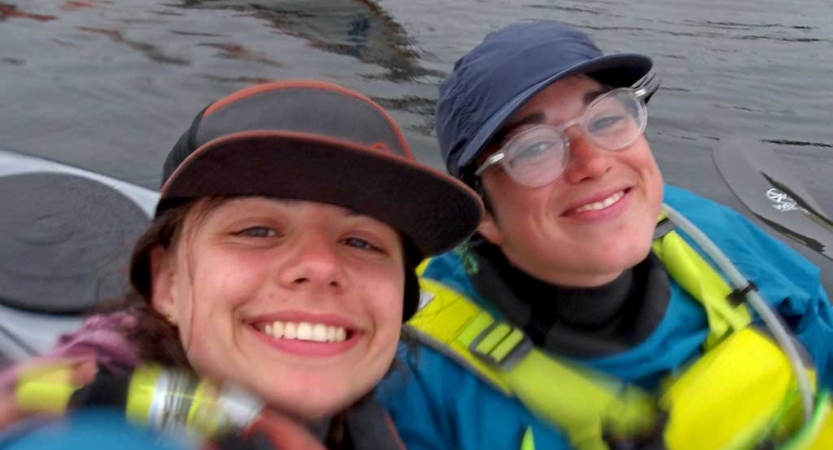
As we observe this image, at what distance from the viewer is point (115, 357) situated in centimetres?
115

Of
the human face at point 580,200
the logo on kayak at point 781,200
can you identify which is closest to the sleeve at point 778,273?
the human face at point 580,200

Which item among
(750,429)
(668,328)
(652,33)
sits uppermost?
(668,328)

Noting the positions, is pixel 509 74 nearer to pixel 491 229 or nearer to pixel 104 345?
pixel 491 229

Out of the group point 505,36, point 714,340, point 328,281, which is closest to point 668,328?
point 714,340

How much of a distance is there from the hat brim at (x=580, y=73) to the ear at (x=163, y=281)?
596 millimetres

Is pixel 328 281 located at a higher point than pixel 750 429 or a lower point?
higher

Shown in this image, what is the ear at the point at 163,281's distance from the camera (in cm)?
130

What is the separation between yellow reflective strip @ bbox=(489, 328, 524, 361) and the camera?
5.35 ft

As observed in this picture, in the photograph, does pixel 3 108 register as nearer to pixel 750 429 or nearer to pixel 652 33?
pixel 750 429

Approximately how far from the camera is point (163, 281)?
52.4 inches

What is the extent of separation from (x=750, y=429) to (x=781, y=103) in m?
4.16

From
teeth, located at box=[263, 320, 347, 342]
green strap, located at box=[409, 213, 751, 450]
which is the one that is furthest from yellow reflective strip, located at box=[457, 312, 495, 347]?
teeth, located at box=[263, 320, 347, 342]

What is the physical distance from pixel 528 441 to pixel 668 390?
0.31 m

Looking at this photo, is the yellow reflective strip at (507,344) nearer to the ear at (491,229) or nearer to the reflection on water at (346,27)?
the ear at (491,229)
